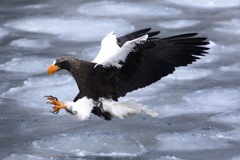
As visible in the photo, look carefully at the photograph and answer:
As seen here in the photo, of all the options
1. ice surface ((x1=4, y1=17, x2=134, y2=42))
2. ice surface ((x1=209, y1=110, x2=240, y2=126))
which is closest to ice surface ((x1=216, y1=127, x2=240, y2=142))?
ice surface ((x1=209, y1=110, x2=240, y2=126))

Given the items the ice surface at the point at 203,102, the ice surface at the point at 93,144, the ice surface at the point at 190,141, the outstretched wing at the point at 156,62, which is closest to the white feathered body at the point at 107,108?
the outstretched wing at the point at 156,62

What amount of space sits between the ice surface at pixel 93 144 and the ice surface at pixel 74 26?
9.47 ft

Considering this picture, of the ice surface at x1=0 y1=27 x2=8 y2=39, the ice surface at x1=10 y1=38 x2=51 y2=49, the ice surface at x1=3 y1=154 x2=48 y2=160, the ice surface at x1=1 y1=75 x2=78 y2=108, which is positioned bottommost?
the ice surface at x1=3 y1=154 x2=48 y2=160

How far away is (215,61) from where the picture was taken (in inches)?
301

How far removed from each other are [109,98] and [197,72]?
2054 mm

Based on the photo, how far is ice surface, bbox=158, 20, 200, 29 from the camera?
877 cm

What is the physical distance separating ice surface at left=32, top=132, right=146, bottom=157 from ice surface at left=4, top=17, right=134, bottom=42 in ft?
9.47

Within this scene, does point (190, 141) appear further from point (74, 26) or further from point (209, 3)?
point (209, 3)

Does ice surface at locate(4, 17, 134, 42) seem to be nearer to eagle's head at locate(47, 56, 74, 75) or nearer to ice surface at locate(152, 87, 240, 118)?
ice surface at locate(152, 87, 240, 118)

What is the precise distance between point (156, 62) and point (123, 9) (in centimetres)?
434

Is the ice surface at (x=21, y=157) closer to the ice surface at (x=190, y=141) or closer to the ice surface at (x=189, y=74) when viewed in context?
the ice surface at (x=190, y=141)

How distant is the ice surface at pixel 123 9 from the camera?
9422 millimetres

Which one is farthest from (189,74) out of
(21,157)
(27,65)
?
(21,157)

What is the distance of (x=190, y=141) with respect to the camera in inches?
222
